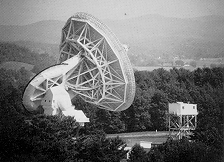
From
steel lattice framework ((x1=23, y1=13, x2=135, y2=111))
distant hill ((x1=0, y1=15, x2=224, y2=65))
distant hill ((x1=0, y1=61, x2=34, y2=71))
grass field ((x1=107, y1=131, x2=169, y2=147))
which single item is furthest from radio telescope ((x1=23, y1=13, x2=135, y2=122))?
distant hill ((x1=0, y1=61, x2=34, y2=71))

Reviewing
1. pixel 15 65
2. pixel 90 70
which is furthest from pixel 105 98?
pixel 15 65

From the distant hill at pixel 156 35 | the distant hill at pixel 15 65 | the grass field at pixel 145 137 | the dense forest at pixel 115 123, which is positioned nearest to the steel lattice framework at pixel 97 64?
the dense forest at pixel 115 123

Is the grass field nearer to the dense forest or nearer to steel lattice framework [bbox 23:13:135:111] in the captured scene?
the dense forest

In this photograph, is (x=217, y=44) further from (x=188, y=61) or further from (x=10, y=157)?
(x=10, y=157)

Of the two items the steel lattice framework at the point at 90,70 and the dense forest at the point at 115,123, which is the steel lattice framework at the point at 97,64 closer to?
the steel lattice framework at the point at 90,70

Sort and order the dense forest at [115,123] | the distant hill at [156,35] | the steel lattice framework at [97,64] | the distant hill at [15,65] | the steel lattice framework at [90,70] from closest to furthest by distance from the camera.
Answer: the dense forest at [115,123], the steel lattice framework at [90,70], the steel lattice framework at [97,64], the distant hill at [156,35], the distant hill at [15,65]
